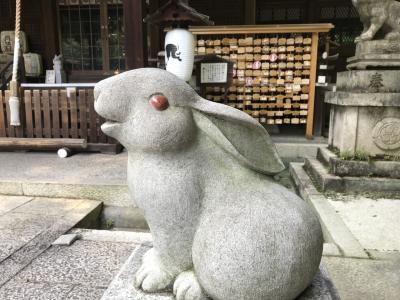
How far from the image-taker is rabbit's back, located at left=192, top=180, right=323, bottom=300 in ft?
5.12

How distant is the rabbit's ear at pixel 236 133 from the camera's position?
1.66 m

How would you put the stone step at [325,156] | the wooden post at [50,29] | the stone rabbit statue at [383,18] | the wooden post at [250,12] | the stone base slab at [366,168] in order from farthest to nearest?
the wooden post at [50,29] → the wooden post at [250,12] → the stone step at [325,156] → the stone rabbit statue at [383,18] → the stone base slab at [366,168]

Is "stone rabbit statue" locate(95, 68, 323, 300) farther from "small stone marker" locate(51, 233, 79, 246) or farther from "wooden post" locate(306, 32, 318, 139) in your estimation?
"wooden post" locate(306, 32, 318, 139)

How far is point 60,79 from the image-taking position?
1089 centimetres

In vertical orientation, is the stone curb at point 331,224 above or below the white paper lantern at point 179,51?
below

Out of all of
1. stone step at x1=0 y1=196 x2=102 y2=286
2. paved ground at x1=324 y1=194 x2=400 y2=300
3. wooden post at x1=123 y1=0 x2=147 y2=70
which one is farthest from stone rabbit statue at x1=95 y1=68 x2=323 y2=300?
wooden post at x1=123 y1=0 x2=147 y2=70

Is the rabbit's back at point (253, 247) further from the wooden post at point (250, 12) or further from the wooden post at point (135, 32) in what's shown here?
the wooden post at point (250, 12)

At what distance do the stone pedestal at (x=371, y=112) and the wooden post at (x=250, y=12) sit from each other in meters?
5.66

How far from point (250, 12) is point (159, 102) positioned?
30.6ft

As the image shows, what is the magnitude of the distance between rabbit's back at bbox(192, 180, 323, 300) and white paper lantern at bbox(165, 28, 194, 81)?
4867 mm

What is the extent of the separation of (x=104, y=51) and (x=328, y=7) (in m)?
6.92

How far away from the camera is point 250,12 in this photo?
32.8 feet

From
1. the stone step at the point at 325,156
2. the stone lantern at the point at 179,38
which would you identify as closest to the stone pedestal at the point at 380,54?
the stone step at the point at 325,156

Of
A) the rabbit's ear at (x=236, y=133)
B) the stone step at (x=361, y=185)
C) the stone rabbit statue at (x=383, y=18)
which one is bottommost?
the stone step at (x=361, y=185)
